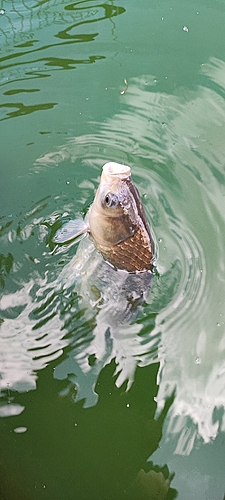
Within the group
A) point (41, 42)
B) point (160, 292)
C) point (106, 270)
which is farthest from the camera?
point (41, 42)

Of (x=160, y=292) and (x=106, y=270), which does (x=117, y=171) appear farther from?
(x=160, y=292)

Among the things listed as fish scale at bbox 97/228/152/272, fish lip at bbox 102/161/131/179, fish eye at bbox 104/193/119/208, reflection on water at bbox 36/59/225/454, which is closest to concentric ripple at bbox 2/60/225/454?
reflection on water at bbox 36/59/225/454

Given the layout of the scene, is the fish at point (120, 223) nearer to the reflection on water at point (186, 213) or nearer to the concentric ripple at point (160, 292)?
the concentric ripple at point (160, 292)

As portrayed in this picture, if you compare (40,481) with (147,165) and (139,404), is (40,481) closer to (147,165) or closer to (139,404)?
(139,404)

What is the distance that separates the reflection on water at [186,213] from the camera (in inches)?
95.6

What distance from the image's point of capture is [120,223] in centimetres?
224

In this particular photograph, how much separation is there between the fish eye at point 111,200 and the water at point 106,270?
406 mm

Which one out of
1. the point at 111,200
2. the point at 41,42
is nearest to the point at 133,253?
the point at 111,200

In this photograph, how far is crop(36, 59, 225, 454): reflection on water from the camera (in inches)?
95.6

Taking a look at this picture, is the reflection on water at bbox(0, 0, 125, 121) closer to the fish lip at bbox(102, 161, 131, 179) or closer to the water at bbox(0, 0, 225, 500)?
the water at bbox(0, 0, 225, 500)

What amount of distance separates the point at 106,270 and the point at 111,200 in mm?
426

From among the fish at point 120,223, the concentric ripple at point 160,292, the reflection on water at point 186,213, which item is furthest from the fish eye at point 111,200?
the reflection on water at point 186,213

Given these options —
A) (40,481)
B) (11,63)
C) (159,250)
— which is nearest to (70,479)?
(40,481)

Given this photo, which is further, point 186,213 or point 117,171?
point 186,213
